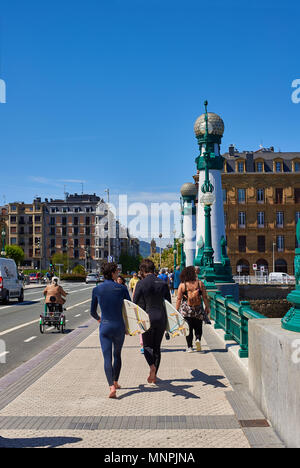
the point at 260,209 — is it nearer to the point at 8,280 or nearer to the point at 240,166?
the point at 240,166

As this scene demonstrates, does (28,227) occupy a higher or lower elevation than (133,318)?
higher

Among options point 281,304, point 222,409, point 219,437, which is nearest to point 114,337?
point 222,409

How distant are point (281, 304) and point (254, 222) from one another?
29596mm

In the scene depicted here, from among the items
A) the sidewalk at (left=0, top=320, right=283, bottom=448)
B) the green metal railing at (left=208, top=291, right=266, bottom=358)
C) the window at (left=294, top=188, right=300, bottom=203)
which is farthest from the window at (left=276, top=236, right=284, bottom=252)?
the sidewalk at (left=0, top=320, right=283, bottom=448)

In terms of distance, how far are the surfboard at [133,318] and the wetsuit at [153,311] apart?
27 cm

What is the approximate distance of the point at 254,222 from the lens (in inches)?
3076

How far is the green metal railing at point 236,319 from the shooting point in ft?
30.7

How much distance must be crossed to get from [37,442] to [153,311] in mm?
3127

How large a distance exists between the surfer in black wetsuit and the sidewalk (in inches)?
14.6

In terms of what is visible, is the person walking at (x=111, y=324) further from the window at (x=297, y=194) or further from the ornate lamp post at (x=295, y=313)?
the window at (x=297, y=194)

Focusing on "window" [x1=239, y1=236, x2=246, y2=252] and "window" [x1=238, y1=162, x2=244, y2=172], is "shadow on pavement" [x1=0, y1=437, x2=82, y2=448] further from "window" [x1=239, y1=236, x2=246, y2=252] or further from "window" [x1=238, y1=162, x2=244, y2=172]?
"window" [x1=238, y1=162, x2=244, y2=172]

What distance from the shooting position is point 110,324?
7535mm

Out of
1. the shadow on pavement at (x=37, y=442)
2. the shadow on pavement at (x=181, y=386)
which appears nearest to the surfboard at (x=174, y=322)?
the shadow on pavement at (x=181, y=386)

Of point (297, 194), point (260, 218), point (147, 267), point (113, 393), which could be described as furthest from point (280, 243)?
point (113, 393)
